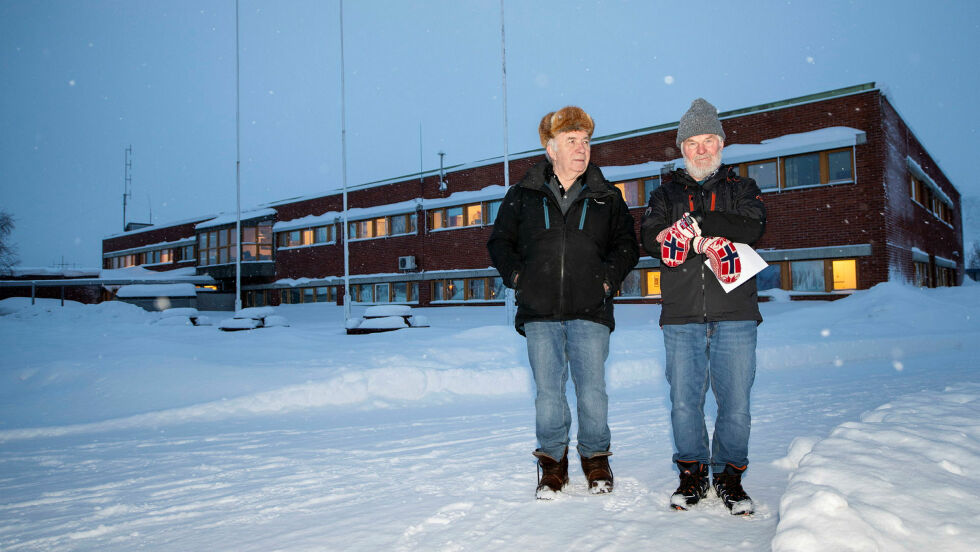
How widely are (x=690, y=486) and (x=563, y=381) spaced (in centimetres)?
89

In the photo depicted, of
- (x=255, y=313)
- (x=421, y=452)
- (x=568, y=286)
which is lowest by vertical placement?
(x=421, y=452)

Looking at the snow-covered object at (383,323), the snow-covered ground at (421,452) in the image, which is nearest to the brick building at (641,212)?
the snow-covered object at (383,323)

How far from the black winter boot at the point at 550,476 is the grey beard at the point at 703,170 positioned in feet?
5.86

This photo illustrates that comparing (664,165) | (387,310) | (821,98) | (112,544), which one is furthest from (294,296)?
(112,544)

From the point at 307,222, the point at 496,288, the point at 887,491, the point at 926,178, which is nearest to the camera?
the point at 887,491

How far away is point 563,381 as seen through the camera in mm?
3398

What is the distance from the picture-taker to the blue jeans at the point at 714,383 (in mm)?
2947

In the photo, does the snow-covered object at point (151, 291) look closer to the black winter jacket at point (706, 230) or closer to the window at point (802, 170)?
the window at point (802, 170)

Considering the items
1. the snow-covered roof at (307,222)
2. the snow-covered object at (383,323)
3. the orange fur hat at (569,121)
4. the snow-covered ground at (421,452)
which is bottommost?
the snow-covered ground at (421,452)

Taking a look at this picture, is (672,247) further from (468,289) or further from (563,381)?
(468,289)

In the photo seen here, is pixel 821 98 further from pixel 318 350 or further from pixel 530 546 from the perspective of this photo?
pixel 530 546

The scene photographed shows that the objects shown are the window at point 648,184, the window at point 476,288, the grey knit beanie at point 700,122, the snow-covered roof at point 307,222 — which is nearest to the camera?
the grey knit beanie at point 700,122

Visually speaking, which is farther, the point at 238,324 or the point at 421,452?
the point at 238,324

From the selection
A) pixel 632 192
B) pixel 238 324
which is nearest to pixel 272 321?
pixel 238 324
